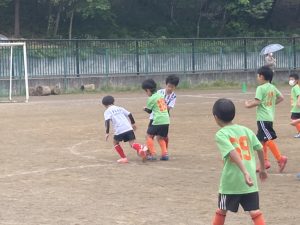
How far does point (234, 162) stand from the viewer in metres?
6.12

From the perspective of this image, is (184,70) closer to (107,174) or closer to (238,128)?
(107,174)

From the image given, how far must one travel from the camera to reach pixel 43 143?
1416 centimetres

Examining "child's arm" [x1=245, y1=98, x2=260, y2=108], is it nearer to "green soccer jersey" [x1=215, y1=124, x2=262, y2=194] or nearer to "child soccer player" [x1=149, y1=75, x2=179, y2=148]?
"child soccer player" [x1=149, y1=75, x2=179, y2=148]

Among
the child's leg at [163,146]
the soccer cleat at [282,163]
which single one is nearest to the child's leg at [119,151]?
the child's leg at [163,146]

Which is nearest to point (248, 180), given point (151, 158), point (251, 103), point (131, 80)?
point (251, 103)

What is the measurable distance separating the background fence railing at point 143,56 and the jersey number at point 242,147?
26.2 m

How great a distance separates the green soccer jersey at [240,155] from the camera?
6125 millimetres

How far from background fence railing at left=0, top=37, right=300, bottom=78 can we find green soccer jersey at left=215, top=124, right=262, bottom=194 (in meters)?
26.2

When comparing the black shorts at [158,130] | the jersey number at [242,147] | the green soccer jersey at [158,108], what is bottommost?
the black shorts at [158,130]

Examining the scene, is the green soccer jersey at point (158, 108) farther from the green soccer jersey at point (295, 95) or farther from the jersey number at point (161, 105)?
the green soccer jersey at point (295, 95)

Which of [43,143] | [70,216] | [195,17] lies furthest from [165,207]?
[195,17]

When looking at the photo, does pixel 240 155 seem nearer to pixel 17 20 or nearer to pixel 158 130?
pixel 158 130

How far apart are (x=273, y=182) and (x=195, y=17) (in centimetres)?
4235

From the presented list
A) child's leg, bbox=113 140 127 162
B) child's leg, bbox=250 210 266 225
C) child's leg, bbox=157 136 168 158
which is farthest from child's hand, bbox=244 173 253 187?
child's leg, bbox=157 136 168 158
